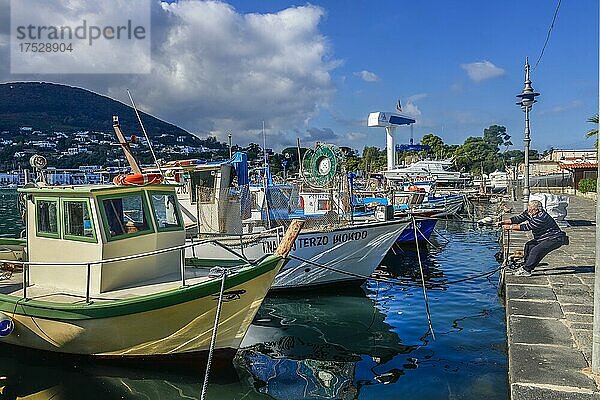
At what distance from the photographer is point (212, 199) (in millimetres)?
12484

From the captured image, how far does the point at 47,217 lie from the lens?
27.8 ft

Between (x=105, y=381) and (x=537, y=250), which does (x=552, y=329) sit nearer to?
(x=537, y=250)

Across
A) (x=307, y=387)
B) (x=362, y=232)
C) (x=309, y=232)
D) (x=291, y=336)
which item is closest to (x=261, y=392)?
(x=307, y=387)

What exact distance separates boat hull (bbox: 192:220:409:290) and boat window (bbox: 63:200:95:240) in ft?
13.2

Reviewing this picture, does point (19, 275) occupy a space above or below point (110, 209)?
below

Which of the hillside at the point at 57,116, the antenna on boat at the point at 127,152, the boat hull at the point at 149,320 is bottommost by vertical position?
the boat hull at the point at 149,320

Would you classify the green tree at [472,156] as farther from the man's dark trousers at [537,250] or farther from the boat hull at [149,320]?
the boat hull at [149,320]

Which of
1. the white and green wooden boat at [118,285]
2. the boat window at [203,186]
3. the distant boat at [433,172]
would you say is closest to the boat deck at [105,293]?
the white and green wooden boat at [118,285]

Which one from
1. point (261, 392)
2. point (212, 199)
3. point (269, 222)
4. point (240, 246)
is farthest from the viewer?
point (269, 222)

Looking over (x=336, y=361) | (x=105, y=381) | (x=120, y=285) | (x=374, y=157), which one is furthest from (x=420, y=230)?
(x=374, y=157)

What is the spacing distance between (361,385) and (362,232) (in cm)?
582

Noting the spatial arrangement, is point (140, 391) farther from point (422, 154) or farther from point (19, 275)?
point (422, 154)

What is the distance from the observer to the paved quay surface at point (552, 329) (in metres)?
5.02

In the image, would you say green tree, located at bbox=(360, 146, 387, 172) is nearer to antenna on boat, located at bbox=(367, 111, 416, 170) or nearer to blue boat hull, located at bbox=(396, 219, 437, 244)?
antenna on boat, located at bbox=(367, 111, 416, 170)
